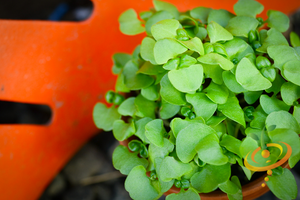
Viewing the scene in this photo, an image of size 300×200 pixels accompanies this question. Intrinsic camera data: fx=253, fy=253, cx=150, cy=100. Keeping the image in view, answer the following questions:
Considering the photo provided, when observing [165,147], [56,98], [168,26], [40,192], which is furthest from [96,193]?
[168,26]

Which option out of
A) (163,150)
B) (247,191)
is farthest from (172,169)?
(247,191)

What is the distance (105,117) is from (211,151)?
8.0 inches

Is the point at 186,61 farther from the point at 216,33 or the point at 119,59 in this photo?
the point at 119,59

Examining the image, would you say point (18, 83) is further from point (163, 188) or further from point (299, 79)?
point (299, 79)

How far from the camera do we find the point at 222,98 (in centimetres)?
35

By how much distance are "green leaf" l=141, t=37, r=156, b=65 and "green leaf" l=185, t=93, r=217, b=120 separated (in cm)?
8

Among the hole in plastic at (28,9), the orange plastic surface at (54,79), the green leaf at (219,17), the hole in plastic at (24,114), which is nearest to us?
the green leaf at (219,17)

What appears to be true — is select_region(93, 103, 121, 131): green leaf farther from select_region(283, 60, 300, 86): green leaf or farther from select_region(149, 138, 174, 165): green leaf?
select_region(283, 60, 300, 86): green leaf

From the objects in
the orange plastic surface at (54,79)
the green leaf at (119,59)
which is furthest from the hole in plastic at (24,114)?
the green leaf at (119,59)

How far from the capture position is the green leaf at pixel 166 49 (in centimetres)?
32

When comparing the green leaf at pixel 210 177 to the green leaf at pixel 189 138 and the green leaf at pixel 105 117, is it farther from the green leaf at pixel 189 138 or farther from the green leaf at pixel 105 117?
the green leaf at pixel 105 117

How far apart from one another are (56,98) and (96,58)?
0.15 metres

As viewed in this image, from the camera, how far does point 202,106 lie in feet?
1.16

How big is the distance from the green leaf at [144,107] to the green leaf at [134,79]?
23 mm
